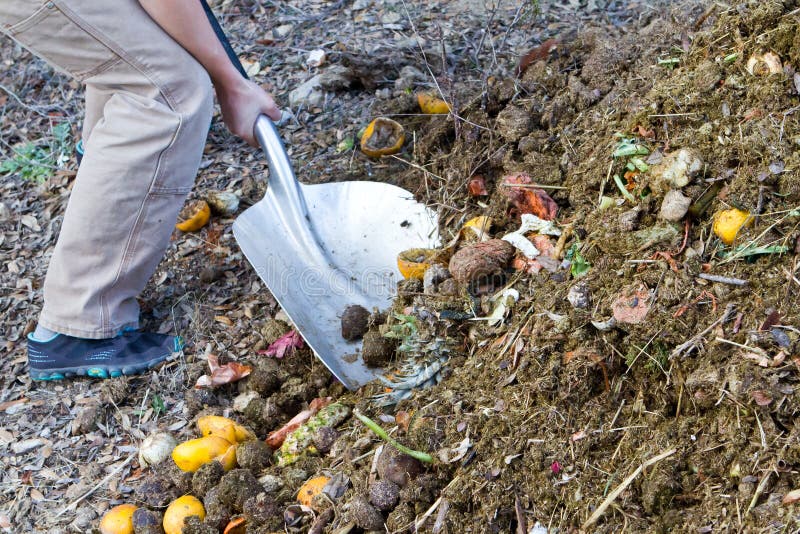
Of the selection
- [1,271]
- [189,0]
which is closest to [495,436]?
[189,0]

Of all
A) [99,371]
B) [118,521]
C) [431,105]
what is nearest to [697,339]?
[118,521]

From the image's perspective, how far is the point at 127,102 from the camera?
2639 millimetres

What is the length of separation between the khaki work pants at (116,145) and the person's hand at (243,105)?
0.63 ft

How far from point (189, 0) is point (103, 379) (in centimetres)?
141

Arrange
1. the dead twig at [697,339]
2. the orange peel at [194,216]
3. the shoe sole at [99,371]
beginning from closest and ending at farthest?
the dead twig at [697,339] → the shoe sole at [99,371] → the orange peel at [194,216]

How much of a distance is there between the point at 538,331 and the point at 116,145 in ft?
5.18

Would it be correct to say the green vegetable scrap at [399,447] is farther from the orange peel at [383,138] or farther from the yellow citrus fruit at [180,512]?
the orange peel at [383,138]

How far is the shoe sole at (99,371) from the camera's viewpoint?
284cm

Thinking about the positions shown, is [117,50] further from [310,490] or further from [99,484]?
[310,490]

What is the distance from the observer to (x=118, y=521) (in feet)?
7.42

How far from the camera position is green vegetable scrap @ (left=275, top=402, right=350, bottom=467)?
2.31 metres

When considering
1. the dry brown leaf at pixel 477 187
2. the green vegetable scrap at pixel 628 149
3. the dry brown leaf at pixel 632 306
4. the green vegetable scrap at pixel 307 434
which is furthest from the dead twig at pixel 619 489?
the dry brown leaf at pixel 477 187

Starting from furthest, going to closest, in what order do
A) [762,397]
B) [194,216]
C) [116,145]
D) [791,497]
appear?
[194,216], [116,145], [762,397], [791,497]

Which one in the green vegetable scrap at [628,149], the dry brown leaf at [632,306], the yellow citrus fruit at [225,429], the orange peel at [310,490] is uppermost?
the green vegetable scrap at [628,149]
